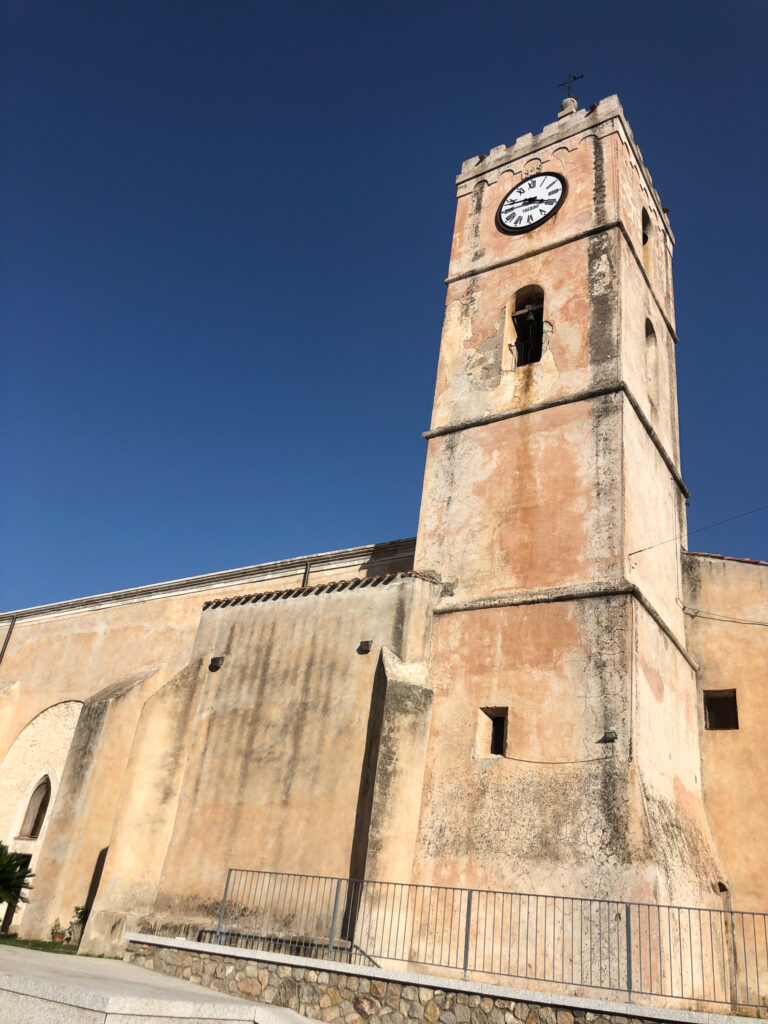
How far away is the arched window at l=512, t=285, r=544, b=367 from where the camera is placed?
16672 millimetres

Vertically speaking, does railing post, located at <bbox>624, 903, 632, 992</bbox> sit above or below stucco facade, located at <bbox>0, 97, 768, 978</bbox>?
below

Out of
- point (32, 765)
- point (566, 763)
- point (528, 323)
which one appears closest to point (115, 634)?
point (32, 765)

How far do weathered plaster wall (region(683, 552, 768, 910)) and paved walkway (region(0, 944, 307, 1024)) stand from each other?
25.2ft

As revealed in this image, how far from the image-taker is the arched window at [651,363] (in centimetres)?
1667

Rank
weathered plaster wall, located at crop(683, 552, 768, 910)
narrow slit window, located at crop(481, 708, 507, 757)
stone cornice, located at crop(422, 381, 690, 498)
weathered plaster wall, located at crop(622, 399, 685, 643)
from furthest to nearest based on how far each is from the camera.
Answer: stone cornice, located at crop(422, 381, 690, 498), weathered plaster wall, located at crop(622, 399, 685, 643), weathered plaster wall, located at crop(683, 552, 768, 910), narrow slit window, located at crop(481, 708, 507, 757)

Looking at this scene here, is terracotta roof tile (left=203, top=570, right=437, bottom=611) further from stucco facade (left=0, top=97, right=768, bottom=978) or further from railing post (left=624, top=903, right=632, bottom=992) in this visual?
railing post (left=624, top=903, right=632, bottom=992)

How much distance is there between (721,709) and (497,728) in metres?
4.45

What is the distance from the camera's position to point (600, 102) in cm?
1802

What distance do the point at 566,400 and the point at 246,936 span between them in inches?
397

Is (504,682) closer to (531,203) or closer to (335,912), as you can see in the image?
(335,912)

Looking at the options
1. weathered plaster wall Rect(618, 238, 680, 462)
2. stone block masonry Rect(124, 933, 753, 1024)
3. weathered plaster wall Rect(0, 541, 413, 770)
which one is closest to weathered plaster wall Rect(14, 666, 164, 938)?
weathered plaster wall Rect(0, 541, 413, 770)

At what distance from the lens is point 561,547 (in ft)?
43.7

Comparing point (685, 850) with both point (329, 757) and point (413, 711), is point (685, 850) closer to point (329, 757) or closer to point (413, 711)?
point (413, 711)

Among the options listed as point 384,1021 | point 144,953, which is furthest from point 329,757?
point 384,1021
